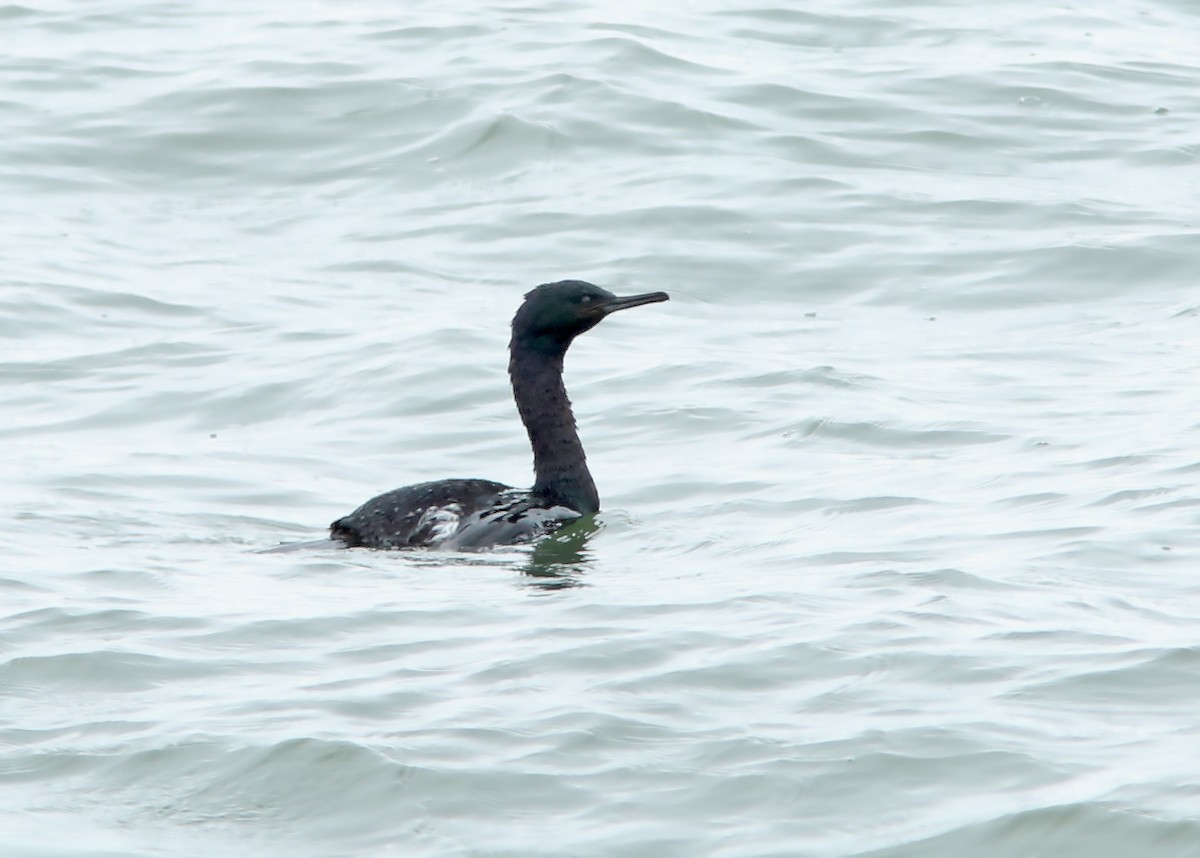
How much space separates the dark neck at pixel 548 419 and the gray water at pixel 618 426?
255 mm

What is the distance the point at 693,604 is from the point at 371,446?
3.69m

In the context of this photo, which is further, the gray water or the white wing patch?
the white wing patch

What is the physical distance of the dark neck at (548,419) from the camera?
8.95 m

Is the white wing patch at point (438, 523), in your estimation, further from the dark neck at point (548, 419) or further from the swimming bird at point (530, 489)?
the dark neck at point (548, 419)

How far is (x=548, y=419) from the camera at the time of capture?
9.09m

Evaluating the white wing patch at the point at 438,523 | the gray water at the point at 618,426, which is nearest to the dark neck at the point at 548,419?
the gray water at the point at 618,426

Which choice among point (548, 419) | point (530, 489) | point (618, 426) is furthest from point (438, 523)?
point (618, 426)

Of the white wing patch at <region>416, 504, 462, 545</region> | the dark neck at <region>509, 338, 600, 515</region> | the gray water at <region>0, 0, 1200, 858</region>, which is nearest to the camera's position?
the gray water at <region>0, 0, 1200, 858</region>

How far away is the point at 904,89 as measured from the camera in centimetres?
1622

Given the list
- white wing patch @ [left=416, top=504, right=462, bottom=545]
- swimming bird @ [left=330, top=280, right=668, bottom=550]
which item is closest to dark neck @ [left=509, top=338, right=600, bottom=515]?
swimming bird @ [left=330, top=280, right=668, bottom=550]

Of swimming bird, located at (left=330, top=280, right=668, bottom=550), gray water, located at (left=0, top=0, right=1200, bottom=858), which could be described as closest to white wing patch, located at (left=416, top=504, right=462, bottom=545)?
swimming bird, located at (left=330, top=280, right=668, bottom=550)

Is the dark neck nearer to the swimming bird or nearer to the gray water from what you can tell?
the swimming bird

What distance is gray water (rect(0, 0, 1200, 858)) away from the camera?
548 centimetres

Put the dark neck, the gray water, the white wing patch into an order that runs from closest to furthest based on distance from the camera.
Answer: the gray water < the white wing patch < the dark neck
